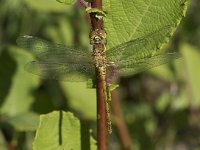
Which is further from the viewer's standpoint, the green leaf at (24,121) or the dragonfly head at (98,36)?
the green leaf at (24,121)

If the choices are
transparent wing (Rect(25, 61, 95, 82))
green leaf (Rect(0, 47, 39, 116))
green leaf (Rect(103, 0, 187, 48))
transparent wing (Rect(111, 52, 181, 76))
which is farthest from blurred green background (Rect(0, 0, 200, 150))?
green leaf (Rect(103, 0, 187, 48))

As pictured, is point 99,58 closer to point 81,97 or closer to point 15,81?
point 15,81

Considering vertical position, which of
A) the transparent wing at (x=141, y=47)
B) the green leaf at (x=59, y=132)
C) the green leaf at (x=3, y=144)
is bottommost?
the green leaf at (x=3, y=144)

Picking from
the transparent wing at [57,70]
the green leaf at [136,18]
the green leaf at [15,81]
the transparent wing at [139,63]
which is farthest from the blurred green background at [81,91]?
the green leaf at [136,18]

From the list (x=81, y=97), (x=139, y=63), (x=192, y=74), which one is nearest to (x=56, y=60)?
(x=139, y=63)

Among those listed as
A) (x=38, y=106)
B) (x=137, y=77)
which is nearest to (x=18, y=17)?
(x=137, y=77)

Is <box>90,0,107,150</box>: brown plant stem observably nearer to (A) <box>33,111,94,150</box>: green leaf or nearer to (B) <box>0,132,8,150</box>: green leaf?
(A) <box>33,111,94,150</box>: green leaf

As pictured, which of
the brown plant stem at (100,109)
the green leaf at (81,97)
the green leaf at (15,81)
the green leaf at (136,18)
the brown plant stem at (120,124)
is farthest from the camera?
the green leaf at (81,97)

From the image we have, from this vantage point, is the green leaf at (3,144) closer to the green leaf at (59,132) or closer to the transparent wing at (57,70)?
the transparent wing at (57,70)

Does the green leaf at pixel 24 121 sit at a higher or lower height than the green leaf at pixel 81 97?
lower
